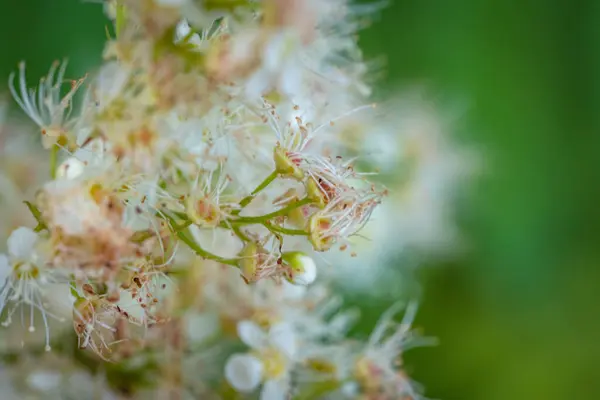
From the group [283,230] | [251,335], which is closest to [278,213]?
[283,230]

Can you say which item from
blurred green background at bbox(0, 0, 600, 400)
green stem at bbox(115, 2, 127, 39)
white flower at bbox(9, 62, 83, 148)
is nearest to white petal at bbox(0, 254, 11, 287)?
white flower at bbox(9, 62, 83, 148)

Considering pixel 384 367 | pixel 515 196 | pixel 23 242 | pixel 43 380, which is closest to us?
pixel 23 242

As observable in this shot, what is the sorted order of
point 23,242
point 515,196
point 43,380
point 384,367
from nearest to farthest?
point 23,242 → point 43,380 → point 384,367 → point 515,196

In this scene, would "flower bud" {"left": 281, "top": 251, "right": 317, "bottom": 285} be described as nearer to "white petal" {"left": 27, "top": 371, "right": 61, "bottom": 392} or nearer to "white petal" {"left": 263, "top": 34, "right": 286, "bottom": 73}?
"white petal" {"left": 263, "top": 34, "right": 286, "bottom": 73}

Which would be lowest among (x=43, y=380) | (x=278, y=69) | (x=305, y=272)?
(x=43, y=380)

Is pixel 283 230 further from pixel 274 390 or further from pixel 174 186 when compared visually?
pixel 274 390

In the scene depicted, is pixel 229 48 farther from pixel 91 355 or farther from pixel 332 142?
pixel 91 355

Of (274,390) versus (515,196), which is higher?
(515,196)
